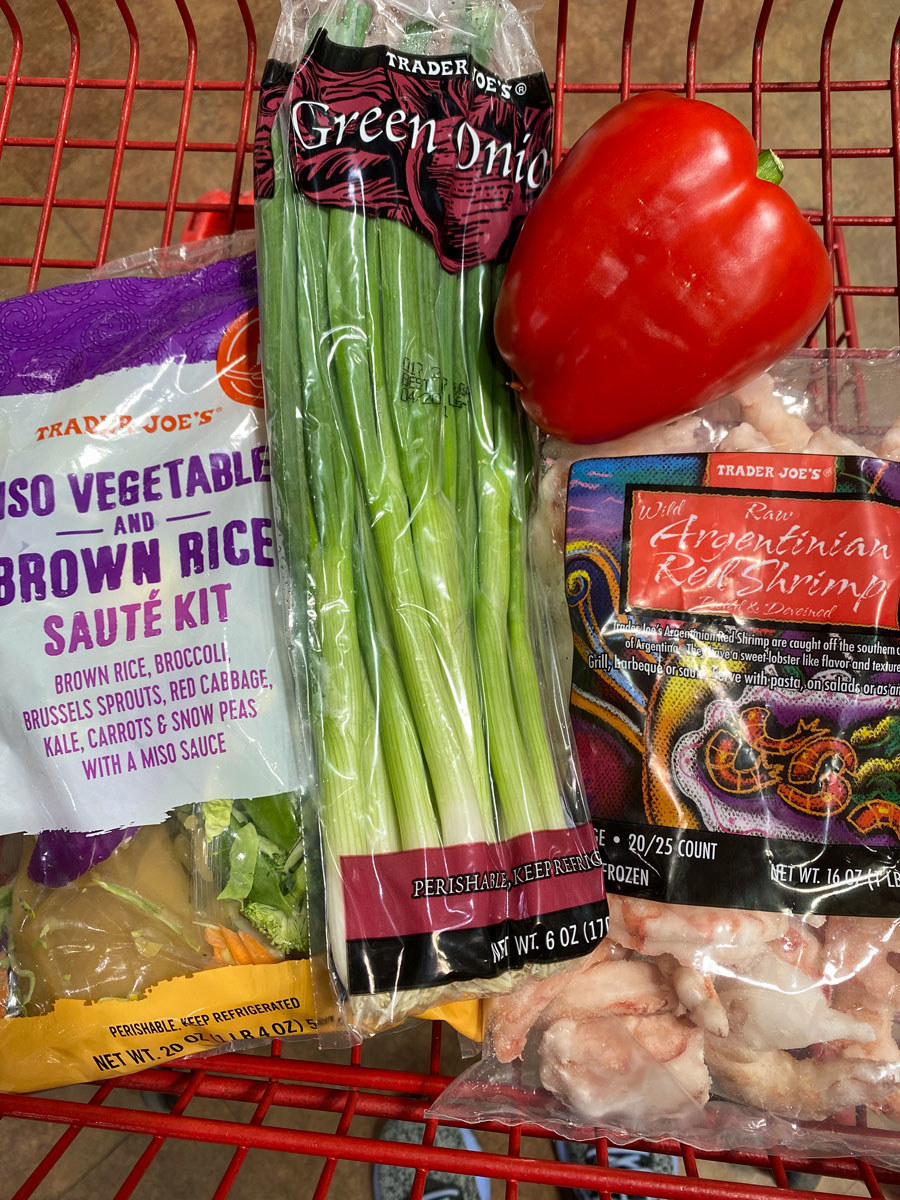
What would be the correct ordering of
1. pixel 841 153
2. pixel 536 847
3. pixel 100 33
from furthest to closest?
pixel 100 33 → pixel 841 153 → pixel 536 847

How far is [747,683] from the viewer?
742 mm

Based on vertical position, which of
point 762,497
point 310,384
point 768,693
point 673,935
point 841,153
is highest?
point 841,153

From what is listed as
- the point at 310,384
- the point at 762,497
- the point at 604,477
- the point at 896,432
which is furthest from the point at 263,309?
the point at 896,432

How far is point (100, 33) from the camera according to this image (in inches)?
69.2

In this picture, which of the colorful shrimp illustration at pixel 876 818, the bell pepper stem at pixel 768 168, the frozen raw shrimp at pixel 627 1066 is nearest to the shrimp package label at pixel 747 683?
the colorful shrimp illustration at pixel 876 818

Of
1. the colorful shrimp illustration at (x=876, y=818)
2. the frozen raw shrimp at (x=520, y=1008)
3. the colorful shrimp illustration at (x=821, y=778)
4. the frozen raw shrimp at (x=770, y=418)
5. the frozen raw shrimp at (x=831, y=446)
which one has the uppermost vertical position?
the frozen raw shrimp at (x=770, y=418)

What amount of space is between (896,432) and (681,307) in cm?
23

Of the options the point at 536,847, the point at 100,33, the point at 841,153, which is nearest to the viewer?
the point at 536,847

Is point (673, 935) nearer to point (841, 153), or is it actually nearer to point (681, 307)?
point (681, 307)

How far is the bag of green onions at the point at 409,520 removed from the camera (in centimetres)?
69

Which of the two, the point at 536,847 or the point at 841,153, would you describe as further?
the point at 841,153

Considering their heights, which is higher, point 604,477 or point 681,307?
point 681,307

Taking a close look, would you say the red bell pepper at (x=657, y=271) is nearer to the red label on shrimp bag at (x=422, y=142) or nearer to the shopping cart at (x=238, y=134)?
the red label on shrimp bag at (x=422, y=142)

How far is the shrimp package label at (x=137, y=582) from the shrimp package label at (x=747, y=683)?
0.92 feet
